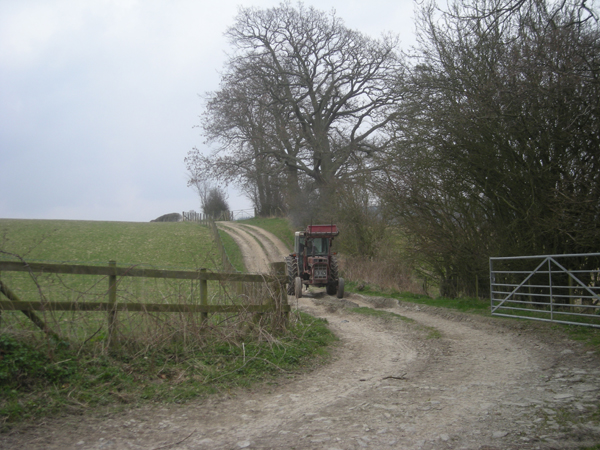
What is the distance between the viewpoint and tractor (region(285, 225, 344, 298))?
54.0 ft

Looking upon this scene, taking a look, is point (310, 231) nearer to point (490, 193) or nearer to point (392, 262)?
point (392, 262)

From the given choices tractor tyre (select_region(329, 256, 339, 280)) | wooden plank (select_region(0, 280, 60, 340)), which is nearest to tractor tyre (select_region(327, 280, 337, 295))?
tractor tyre (select_region(329, 256, 339, 280))

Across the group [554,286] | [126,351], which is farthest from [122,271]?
[554,286]

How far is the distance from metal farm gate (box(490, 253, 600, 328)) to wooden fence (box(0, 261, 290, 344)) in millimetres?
5486

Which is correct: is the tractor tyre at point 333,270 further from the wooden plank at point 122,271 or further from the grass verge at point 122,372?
the grass verge at point 122,372

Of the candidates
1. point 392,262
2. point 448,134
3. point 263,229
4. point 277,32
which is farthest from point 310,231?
point 263,229

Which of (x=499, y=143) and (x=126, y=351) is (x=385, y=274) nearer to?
(x=499, y=143)

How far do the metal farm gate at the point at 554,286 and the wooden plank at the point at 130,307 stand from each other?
18.6 feet

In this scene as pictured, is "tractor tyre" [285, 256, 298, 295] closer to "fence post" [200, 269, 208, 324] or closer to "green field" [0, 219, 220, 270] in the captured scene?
"green field" [0, 219, 220, 270]

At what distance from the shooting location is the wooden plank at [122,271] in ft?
17.4

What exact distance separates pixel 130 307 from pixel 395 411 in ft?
11.7

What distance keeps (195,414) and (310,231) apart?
490 inches

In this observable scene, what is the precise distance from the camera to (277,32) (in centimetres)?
2778

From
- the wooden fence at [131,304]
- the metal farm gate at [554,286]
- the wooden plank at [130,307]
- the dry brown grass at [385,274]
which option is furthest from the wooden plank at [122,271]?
the dry brown grass at [385,274]
